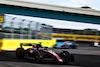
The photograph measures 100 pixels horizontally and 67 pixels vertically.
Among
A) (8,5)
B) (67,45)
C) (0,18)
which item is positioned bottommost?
(67,45)

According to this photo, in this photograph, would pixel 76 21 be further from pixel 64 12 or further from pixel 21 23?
pixel 21 23

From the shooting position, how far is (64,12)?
882 inches

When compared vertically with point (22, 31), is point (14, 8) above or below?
above

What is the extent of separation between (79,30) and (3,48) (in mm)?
32658

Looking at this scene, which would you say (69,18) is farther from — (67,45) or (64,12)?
(67,45)

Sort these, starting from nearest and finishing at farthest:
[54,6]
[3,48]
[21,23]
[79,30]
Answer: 1. [3,48]
2. [21,23]
3. [54,6]
4. [79,30]

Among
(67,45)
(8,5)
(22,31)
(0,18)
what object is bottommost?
(67,45)

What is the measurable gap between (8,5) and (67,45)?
27.4 feet

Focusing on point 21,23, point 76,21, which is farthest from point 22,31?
point 76,21

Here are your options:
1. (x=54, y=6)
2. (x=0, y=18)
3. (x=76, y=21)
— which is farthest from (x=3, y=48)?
(x=76, y=21)

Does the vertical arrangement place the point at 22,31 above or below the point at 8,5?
below

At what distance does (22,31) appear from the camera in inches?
763

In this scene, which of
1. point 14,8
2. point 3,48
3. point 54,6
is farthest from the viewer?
point 54,6

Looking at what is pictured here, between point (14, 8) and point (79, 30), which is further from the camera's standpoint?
point (79, 30)
